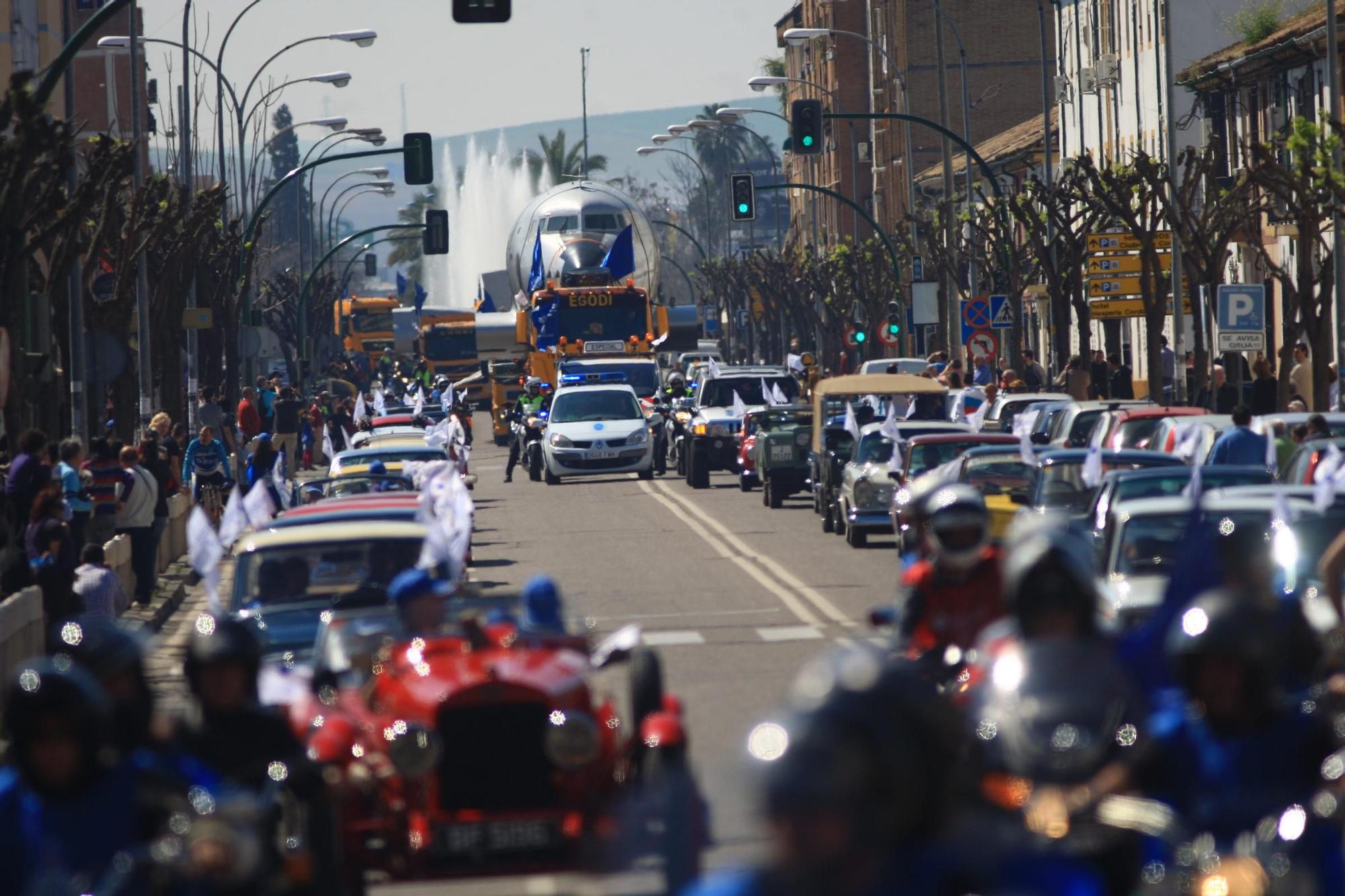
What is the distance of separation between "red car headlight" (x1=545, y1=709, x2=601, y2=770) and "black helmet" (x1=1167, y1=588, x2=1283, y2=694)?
369 cm

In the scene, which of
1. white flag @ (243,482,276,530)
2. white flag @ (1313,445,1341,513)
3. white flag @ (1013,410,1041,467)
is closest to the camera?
white flag @ (1313,445,1341,513)

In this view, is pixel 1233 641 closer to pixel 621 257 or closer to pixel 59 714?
pixel 59 714

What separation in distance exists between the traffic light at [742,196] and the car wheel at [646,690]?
41.5 meters

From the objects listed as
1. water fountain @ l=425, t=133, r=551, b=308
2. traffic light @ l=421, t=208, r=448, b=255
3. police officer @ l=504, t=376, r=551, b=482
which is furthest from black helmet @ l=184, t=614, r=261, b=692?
water fountain @ l=425, t=133, r=551, b=308

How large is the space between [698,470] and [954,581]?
30377 millimetres

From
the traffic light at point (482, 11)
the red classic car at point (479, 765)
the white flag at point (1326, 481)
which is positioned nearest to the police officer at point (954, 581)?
the red classic car at point (479, 765)

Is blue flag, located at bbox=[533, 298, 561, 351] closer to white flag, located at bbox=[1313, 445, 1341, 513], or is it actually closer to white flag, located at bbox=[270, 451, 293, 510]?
white flag, located at bbox=[270, 451, 293, 510]

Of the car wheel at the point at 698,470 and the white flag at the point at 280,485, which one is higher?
the white flag at the point at 280,485

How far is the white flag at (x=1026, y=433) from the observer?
2294 centimetres

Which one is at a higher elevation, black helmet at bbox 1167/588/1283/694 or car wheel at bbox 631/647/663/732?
black helmet at bbox 1167/588/1283/694

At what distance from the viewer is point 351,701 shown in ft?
32.6

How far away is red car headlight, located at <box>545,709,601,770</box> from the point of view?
9.28 meters

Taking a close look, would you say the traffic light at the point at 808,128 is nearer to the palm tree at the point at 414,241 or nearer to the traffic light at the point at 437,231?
the traffic light at the point at 437,231

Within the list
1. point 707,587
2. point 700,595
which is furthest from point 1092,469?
point 707,587
